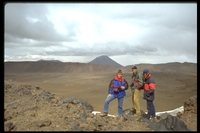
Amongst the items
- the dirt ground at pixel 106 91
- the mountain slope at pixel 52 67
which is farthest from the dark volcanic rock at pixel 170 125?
the mountain slope at pixel 52 67

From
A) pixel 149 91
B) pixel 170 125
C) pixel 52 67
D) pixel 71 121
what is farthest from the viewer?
pixel 52 67

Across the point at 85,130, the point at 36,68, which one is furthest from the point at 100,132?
the point at 36,68

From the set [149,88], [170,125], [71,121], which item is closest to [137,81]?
[149,88]

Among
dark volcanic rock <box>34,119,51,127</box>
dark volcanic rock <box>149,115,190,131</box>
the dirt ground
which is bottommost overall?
the dirt ground

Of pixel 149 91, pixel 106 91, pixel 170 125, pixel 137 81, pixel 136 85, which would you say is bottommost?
pixel 106 91

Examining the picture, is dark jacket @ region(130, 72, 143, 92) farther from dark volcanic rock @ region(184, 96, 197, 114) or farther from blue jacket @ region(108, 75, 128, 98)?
dark volcanic rock @ region(184, 96, 197, 114)

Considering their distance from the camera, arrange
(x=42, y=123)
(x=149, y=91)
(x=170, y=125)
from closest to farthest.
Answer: (x=42, y=123)
(x=170, y=125)
(x=149, y=91)

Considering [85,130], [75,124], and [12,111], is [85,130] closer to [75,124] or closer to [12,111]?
[75,124]

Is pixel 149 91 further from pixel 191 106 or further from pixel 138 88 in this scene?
pixel 191 106

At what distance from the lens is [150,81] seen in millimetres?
5223

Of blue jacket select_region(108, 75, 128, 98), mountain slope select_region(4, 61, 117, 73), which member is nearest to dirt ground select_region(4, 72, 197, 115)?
blue jacket select_region(108, 75, 128, 98)

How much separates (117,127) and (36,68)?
251 ft

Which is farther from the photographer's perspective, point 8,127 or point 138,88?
point 138,88

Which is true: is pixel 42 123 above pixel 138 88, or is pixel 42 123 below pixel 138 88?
below
